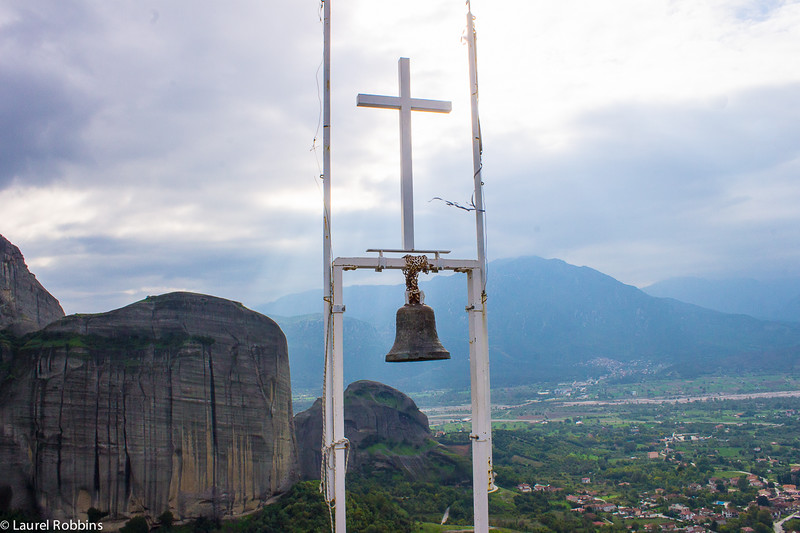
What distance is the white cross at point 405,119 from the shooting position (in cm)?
693

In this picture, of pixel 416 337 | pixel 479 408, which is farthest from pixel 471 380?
pixel 416 337

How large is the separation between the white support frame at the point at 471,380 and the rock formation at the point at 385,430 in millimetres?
51228

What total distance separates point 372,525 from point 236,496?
1075 centimetres

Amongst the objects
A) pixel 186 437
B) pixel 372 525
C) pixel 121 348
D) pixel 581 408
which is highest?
pixel 121 348

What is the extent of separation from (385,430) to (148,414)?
30311 millimetres

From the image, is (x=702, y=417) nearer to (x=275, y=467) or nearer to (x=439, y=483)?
(x=439, y=483)

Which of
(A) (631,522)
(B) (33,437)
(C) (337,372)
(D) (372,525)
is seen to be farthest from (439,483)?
(C) (337,372)

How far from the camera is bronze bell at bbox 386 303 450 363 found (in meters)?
7.06

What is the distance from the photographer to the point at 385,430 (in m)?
63.7

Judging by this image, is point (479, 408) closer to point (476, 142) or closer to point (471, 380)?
point (471, 380)

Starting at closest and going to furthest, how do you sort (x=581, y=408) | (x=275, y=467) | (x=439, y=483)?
1. (x=275, y=467)
2. (x=439, y=483)
3. (x=581, y=408)

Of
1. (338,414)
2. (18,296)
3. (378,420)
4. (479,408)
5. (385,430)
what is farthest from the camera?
(378,420)

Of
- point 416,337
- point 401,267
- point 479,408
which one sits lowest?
point 479,408

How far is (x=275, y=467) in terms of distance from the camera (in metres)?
42.2
